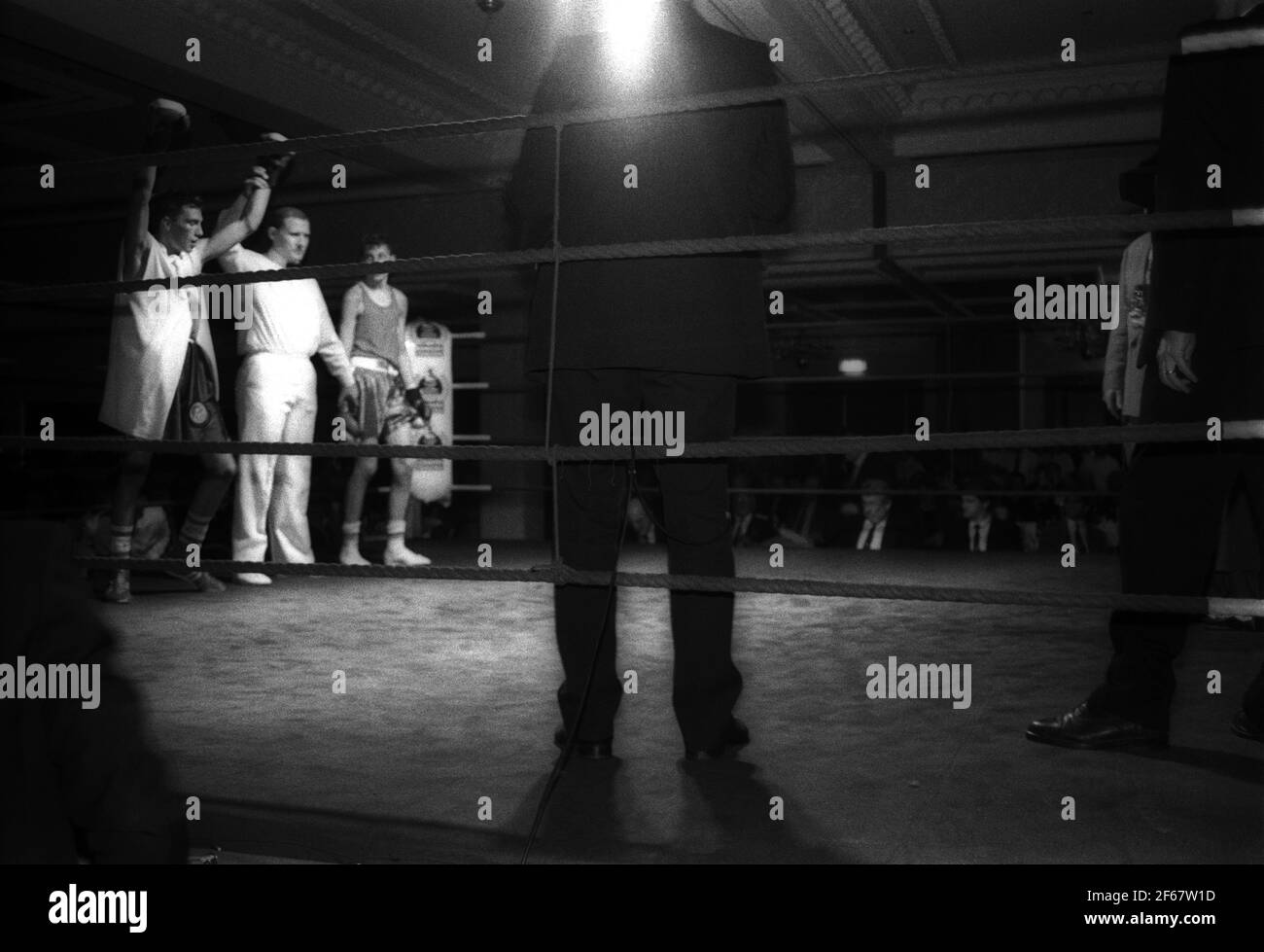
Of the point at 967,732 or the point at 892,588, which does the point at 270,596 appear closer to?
the point at 967,732

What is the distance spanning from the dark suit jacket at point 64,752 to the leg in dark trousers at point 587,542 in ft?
3.58

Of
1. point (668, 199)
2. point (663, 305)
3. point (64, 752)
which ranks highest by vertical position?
point (668, 199)

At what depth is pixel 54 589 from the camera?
69 centimetres

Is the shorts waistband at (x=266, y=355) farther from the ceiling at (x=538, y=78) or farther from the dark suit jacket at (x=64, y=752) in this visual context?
the dark suit jacket at (x=64, y=752)

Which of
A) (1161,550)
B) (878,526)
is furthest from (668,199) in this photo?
(878,526)

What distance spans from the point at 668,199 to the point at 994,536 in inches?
Answer: 263

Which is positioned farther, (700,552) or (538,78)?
(538,78)

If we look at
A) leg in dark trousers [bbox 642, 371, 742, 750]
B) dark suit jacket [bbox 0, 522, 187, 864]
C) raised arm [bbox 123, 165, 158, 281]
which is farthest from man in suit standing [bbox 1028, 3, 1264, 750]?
raised arm [bbox 123, 165, 158, 281]

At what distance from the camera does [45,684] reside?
0.66 metres

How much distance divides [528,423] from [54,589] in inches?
274

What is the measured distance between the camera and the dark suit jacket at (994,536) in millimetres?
7605

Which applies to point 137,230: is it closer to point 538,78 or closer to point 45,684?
point 538,78

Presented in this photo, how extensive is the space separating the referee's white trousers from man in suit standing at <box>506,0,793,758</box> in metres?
2.29
